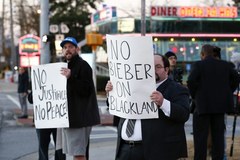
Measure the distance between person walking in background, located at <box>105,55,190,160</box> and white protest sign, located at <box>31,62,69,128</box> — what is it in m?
2.06

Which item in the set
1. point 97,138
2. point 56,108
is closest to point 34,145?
point 97,138

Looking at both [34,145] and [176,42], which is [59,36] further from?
[176,42]

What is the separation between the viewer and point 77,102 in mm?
6863

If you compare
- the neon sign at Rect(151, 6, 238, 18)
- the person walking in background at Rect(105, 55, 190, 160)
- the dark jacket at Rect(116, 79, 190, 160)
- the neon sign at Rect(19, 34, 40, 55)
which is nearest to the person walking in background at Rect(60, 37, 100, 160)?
the person walking in background at Rect(105, 55, 190, 160)

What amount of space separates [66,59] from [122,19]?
32542 mm

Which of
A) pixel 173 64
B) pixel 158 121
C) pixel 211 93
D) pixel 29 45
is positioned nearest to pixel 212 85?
pixel 211 93

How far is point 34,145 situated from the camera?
12.4 meters

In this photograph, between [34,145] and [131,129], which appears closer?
[131,129]

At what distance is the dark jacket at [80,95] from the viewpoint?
22.3 feet

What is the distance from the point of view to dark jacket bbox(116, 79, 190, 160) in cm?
473

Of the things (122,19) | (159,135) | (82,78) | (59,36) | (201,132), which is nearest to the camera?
(159,135)

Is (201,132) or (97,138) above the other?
(201,132)

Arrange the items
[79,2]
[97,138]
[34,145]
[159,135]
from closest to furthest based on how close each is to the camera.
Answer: [159,135], [34,145], [97,138], [79,2]

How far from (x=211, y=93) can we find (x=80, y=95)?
5.81 ft
